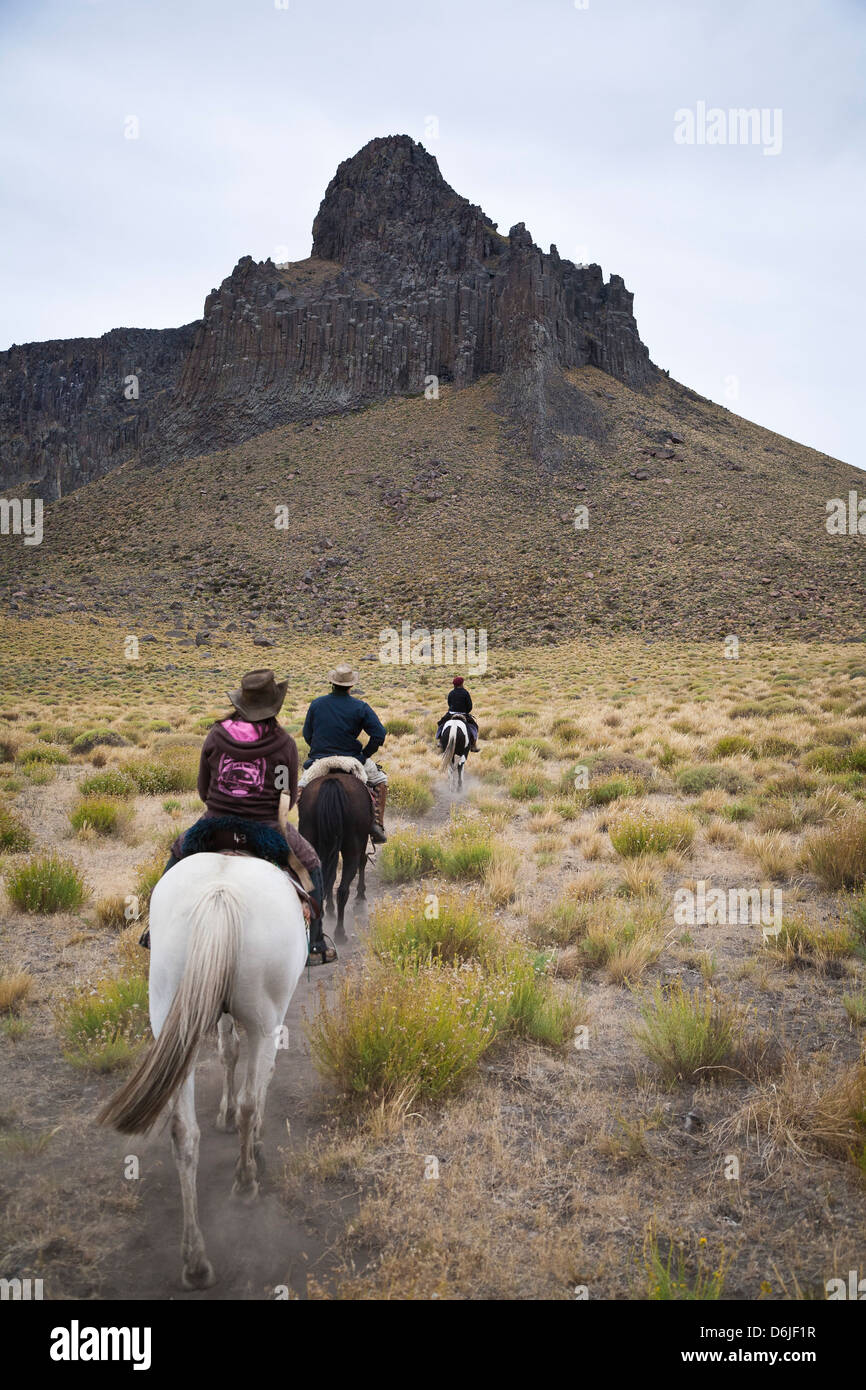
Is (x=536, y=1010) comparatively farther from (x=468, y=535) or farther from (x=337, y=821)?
(x=468, y=535)

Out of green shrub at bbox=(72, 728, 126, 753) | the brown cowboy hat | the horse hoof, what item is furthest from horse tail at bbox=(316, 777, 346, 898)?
green shrub at bbox=(72, 728, 126, 753)

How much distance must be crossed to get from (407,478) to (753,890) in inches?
2732

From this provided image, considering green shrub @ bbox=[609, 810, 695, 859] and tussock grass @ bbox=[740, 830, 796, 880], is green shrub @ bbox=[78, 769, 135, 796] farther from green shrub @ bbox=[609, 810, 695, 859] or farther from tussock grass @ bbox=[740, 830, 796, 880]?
tussock grass @ bbox=[740, 830, 796, 880]

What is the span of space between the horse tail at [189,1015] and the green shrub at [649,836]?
620 cm

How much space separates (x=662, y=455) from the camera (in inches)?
2830

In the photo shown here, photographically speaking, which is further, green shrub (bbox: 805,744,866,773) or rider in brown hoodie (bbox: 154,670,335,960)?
green shrub (bbox: 805,744,866,773)

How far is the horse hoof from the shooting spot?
3086 millimetres

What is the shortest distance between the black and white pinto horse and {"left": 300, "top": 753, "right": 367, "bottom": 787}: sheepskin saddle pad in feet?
17.6

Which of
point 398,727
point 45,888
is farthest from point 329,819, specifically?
point 398,727

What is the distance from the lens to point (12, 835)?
8984 millimetres

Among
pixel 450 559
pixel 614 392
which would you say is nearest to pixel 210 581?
pixel 450 559

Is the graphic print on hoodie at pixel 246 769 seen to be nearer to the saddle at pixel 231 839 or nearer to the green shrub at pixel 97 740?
the saddle at pixel 231 839

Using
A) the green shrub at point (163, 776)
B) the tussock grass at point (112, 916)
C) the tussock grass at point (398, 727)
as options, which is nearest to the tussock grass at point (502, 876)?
the tussock grass at point (112, 916)
